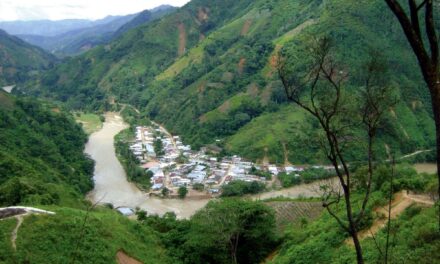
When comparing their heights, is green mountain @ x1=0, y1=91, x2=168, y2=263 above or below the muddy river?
above

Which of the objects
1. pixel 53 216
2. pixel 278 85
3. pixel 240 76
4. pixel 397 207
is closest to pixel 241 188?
pixel 278 85

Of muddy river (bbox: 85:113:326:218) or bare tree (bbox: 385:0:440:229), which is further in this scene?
muddy river (bbox: 85:113:326:218)

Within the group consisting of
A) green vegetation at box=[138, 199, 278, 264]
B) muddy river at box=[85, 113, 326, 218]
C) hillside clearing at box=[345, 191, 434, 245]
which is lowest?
muddy river at box=[85, 113, 326, 218]

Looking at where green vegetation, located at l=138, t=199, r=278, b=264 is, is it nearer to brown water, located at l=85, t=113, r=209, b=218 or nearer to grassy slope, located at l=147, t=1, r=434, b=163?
brown water, located at l=85, t=113, r=209, b=218

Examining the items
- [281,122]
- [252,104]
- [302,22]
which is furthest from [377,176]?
[302,22]

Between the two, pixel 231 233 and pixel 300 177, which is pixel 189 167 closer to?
pixel 300 177

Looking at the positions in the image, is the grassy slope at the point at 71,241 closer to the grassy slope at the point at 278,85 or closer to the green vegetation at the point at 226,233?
the green vegetation at the point at 226,233

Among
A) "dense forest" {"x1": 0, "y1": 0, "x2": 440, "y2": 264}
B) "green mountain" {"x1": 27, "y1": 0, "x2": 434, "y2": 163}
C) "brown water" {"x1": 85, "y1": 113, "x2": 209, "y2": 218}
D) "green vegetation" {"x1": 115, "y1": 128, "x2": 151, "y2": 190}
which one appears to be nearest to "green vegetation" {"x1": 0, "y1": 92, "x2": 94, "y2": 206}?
"dense forest" {"x1": 0, "y1": 0, "x2": 440, "y2": 264}
